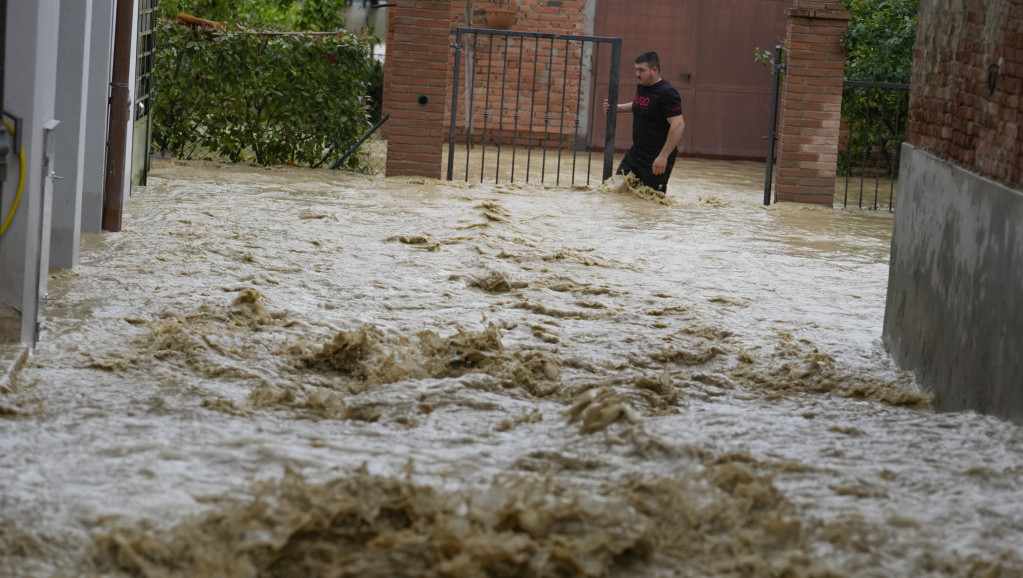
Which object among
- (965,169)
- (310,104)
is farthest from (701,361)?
(310,104)

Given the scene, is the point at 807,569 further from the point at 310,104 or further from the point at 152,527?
the point at 310,104

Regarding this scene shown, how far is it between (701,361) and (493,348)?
1.01 m

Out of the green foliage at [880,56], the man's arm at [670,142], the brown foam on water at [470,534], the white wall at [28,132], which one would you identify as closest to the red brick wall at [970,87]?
the brown foam on water at [470,534]

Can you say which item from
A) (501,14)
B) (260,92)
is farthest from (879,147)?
(260,92)

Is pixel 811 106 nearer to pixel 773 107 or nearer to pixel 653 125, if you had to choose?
pixel 773 107

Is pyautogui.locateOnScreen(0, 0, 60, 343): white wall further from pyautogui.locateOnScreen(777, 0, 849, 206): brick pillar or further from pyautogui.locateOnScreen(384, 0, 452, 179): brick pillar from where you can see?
pyautogui.locateOnScreen(777, 0, 849, 206): brick pillar

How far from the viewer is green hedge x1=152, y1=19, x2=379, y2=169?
483 inches

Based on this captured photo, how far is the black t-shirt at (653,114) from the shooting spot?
1137cm

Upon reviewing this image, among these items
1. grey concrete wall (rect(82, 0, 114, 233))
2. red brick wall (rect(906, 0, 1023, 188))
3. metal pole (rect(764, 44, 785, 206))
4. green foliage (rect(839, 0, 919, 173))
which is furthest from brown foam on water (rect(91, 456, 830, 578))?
green foliage (rect(839, 0, 919, 173))

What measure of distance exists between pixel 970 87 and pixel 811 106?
6.86 metres

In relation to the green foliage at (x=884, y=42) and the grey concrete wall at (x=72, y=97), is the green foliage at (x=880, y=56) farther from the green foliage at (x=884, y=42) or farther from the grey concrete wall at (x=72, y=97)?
the grey concrete wall at (x=72, y=97)

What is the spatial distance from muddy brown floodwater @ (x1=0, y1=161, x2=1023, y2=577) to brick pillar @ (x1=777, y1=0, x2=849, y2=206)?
3605 millimetres

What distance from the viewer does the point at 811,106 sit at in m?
12.1

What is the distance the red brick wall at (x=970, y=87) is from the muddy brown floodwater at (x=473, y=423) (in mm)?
1075
